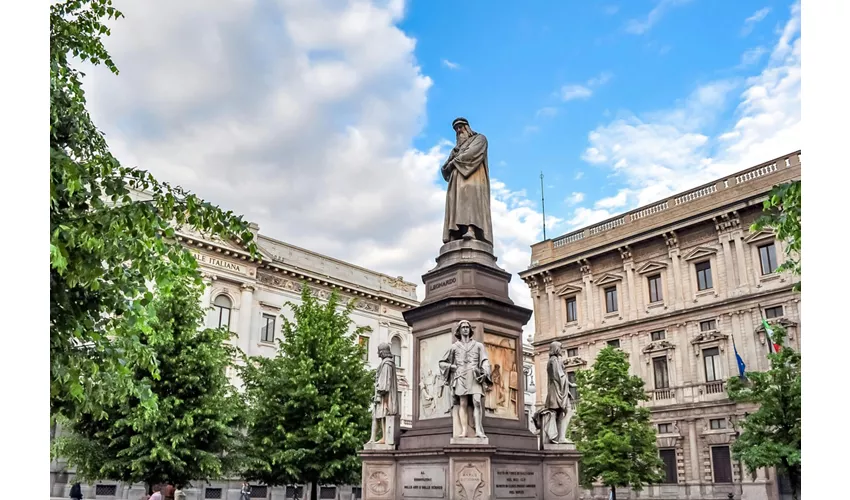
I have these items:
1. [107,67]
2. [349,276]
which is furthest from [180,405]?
[349,276]

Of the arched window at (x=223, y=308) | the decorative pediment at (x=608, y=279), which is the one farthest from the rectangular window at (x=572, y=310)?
the arched window at (x=223, y=308)

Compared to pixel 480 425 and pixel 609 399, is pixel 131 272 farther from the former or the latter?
pixel 609 399

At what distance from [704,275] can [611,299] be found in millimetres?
5543

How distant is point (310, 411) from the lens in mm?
20922

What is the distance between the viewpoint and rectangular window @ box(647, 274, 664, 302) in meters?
34.9

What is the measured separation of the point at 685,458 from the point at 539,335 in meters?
11.4

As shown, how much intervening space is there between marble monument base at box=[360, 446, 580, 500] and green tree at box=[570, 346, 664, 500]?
52.7ft

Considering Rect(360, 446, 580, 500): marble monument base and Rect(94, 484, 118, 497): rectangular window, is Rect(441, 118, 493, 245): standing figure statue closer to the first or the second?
Rect(360, 446, 580, 500): marble monument base

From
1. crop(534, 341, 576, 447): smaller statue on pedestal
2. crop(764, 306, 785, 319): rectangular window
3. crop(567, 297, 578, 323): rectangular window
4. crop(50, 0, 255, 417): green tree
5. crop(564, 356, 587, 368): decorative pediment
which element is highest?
crop(567, 297, 578, 323): rectangular window

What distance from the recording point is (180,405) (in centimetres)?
1847

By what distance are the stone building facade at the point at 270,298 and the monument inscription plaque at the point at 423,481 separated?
18718mm

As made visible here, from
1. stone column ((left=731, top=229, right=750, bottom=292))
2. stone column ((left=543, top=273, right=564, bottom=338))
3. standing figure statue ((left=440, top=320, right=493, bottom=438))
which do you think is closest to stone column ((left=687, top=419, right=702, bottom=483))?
stone column ((left=731, top=229, right=750, bottom=292))

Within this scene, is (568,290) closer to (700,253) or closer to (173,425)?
(700,253)

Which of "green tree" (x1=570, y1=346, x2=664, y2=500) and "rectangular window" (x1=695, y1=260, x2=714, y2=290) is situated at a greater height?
"rectangular window" (x1=695, y1=260, x2=714, y2=290)
